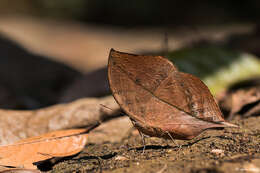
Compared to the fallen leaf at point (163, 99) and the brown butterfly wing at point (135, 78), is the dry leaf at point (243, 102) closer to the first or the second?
the fallen leaf at point (163, 99)

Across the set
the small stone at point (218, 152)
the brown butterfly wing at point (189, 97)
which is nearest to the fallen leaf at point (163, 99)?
the brown butterfly wing at point (189, 97)

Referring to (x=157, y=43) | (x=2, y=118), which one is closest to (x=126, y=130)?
(x=2, y=118)

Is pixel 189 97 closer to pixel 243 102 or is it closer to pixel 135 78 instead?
pixel 135 78

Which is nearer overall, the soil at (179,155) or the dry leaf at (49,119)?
the soil at (179,155)

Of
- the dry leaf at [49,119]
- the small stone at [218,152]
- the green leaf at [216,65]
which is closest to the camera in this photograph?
the small stone at [218,152]

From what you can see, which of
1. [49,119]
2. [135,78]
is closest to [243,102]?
[135,78]

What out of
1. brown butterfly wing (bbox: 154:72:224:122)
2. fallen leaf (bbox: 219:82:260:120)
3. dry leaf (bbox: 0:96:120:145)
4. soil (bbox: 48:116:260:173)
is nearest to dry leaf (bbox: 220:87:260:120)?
fallen leaf (bbox: 219:82:260:120)
